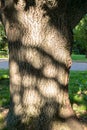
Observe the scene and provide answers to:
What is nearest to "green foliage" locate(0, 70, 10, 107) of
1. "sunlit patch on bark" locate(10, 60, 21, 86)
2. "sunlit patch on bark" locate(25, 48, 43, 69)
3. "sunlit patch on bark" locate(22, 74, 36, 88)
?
"sunlit patch on bark" locate(10, 60, 21, 86)

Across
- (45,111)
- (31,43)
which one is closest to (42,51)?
(31,43)

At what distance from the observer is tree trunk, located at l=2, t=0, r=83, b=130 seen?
4852 mm

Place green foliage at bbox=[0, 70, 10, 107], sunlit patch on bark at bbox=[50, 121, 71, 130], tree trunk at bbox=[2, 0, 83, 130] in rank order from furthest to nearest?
green foliage at bbox=[0, 70, 10, 107], sunlit patch on bark at bbox=[50, 121, 71, 130], tree trunk at bbox=[2, 0, 83, 130]

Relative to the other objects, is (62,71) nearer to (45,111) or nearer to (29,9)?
(45,111)

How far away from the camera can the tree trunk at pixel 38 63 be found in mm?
4852

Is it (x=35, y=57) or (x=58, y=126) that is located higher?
(x=35, y=57)

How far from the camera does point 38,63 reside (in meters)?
4.90

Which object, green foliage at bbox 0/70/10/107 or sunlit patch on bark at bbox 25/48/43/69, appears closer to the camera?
sunlit patch on bark at bbox 25/48/43/69

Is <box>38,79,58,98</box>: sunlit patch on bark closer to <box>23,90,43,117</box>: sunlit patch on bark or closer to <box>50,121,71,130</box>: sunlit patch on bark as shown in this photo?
<box>23,90,43,117</box>: sunlit patch on bark

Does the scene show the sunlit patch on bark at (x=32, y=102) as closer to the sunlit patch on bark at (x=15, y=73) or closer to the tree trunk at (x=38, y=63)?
the tree trunk at (x=38, y=63)

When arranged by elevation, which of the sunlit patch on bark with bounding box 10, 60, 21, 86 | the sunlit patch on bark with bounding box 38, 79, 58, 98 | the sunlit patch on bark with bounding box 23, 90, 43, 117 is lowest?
the sunlit patch on bark with bounding box 23, 90, 43, 117

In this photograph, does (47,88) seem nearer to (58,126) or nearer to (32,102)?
(32,102)

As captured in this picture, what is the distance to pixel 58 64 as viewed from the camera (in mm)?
4992

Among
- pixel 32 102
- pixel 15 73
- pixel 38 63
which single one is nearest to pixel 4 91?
pixel 15 73
